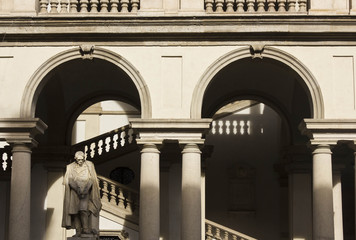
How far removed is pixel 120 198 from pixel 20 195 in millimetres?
4410

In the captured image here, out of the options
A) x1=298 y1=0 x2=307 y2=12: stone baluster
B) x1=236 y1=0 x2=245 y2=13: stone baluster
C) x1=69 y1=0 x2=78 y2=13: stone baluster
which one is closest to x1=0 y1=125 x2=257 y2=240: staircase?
x1=69 y1=0 x2=78 y2=13: stone baluster

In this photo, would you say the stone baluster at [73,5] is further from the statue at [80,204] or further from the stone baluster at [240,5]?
the statue at [80,204]

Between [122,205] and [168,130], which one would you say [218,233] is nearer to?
[122,205]

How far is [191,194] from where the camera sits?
1988 cm

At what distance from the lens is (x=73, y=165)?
18.5 m

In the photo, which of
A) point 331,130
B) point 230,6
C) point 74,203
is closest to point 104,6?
point 230,6

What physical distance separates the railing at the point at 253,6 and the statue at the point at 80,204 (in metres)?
5.19

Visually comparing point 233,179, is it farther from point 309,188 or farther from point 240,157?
point 309,188

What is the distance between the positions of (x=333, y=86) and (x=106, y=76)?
7.06 m

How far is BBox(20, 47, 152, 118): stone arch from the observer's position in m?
20.4

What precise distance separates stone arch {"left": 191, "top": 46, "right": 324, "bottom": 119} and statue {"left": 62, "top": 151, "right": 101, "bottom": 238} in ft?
10.5

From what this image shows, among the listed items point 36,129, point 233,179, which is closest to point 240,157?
point 233,179

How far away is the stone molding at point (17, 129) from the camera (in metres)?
20.1

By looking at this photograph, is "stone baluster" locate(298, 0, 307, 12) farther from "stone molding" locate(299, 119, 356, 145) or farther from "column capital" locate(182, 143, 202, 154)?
"column capital" locate(182, 143, 202, 154)
